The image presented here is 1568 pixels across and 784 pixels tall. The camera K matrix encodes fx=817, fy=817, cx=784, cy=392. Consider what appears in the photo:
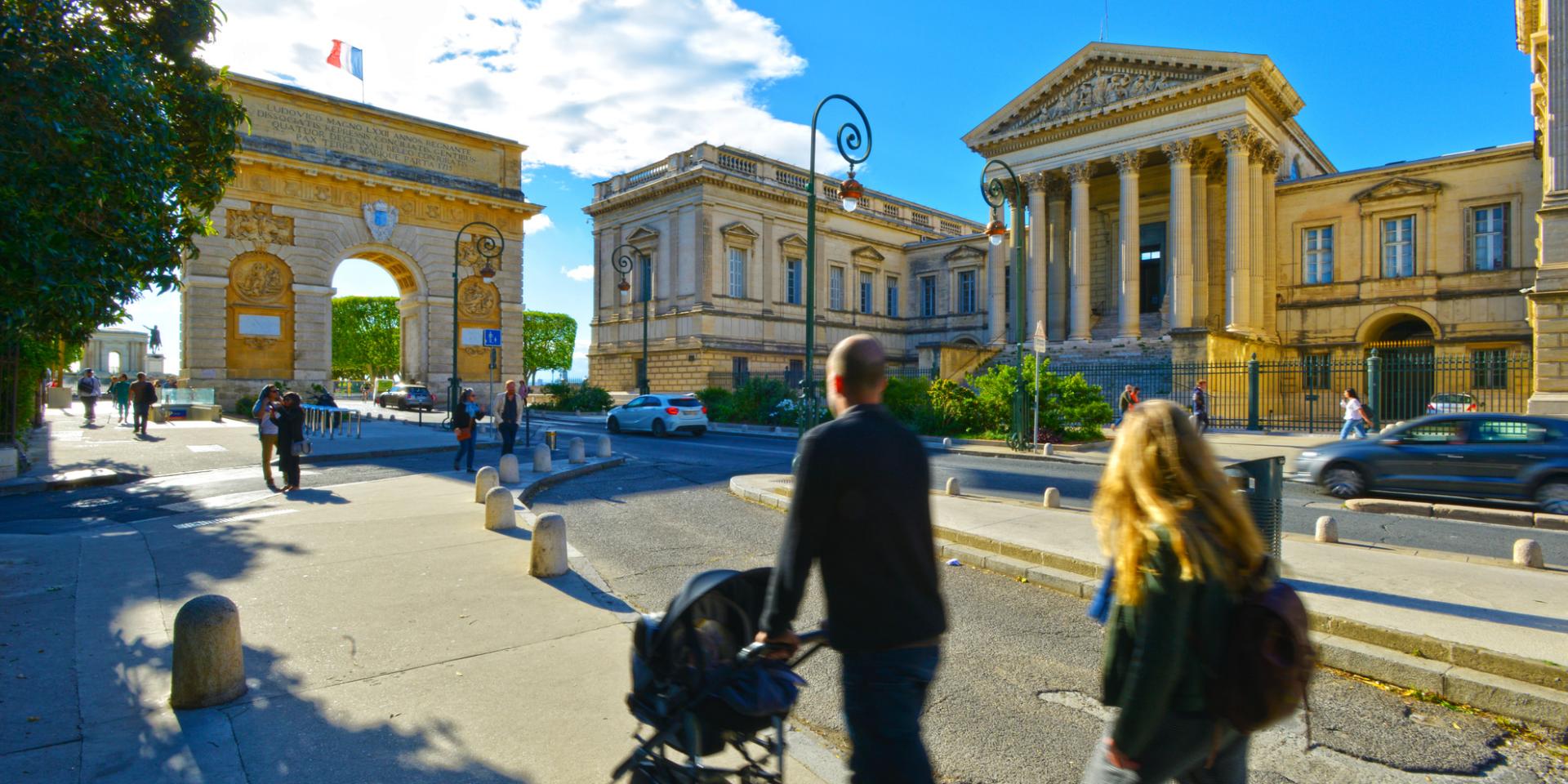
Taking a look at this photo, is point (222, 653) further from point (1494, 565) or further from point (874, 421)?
point (1494, 565)

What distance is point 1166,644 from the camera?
2.22m

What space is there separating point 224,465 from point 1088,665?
1673 cm

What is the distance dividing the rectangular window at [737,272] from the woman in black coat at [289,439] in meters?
28.3

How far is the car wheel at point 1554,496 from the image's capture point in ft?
34.2

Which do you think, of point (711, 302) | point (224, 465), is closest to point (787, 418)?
point (711, 302)

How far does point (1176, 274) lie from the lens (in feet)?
106

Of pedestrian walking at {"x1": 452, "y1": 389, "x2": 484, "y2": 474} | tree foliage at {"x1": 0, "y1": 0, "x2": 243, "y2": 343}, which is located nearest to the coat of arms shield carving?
pedestrian walking at {"x1": 452, "y1": 389, "x2": 484, "y2": 474}

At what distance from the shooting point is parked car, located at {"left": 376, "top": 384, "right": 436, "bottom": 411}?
33375 mm

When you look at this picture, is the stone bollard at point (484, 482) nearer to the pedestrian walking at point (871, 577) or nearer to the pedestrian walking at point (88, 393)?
the pedestrian walking at point (871, 577)

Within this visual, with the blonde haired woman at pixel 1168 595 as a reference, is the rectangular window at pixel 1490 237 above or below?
above

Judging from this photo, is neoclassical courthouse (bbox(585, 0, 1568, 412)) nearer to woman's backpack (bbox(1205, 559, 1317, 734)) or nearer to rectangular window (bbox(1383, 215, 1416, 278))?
rectangular window (bbox(1383, 215, 1416, 278))

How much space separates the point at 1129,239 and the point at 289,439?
1230 inches

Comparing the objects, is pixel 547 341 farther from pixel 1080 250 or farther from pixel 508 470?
pixel 508 470

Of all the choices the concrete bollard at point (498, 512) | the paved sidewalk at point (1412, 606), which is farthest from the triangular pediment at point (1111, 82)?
the concrete bollard at point (498, 512)
